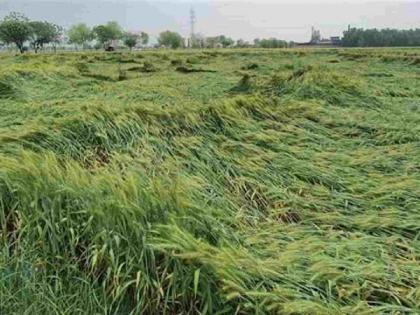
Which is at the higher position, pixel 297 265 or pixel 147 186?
pixel 147 186

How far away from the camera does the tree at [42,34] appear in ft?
185

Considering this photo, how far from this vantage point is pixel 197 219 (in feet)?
6.78

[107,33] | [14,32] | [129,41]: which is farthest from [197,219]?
[107,33]

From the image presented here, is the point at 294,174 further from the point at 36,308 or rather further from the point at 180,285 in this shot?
the point at 36,308

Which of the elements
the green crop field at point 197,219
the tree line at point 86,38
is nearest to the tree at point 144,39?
the tree line at point 86,38

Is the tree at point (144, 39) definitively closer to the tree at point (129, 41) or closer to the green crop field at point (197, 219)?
the tree at point (129, 41)

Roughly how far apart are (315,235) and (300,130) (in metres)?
2.17

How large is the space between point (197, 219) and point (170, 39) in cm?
7460

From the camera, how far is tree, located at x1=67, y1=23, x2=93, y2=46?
72500 millimetres

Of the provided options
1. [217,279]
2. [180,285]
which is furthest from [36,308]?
[217,279]

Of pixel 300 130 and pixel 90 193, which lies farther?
pixel 300 130

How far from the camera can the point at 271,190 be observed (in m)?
2.78

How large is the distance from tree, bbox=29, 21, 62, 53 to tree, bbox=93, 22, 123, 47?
5641 mm

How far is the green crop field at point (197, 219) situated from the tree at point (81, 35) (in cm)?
7349
